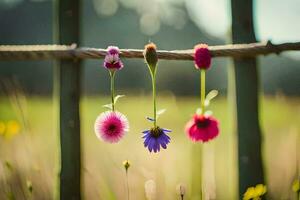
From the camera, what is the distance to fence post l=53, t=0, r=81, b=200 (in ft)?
5.87

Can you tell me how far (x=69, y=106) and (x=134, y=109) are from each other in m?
7.66

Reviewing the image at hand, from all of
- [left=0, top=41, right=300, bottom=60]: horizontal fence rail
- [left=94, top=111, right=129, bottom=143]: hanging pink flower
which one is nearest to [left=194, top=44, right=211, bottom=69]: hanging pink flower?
[left=0, top=41, right=300, bottom=60]: horizontal fence rail

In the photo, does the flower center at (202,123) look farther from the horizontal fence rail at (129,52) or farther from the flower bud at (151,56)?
the horizontal fence rail at (129,52)

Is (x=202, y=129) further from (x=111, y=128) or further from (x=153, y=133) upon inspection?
(x=111, y=128)

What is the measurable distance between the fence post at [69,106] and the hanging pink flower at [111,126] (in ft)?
1.18

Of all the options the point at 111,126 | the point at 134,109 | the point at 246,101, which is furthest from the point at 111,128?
the point at 134,109

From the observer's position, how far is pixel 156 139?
139 cm

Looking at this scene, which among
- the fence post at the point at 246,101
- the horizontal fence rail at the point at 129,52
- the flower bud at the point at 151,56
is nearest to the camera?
the flower bud at the point at 151,56

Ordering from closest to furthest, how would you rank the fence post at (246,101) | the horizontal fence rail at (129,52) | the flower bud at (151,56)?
the flower bud at (151,56) < the horizontal fence rail at (129,52) < the fence post at (246,101)

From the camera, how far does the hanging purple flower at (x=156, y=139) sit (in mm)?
1374

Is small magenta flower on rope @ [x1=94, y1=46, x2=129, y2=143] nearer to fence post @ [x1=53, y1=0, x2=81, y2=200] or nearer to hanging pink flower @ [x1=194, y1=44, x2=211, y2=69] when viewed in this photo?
hanging pink flower @ [x1=194, y1=44, x2=211, y2=69]

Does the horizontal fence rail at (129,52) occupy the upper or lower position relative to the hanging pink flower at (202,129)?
upper

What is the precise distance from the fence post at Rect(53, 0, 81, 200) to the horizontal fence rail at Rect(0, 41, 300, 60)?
0.14ft

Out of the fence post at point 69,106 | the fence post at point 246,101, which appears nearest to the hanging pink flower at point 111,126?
the fence post at point 69,106
